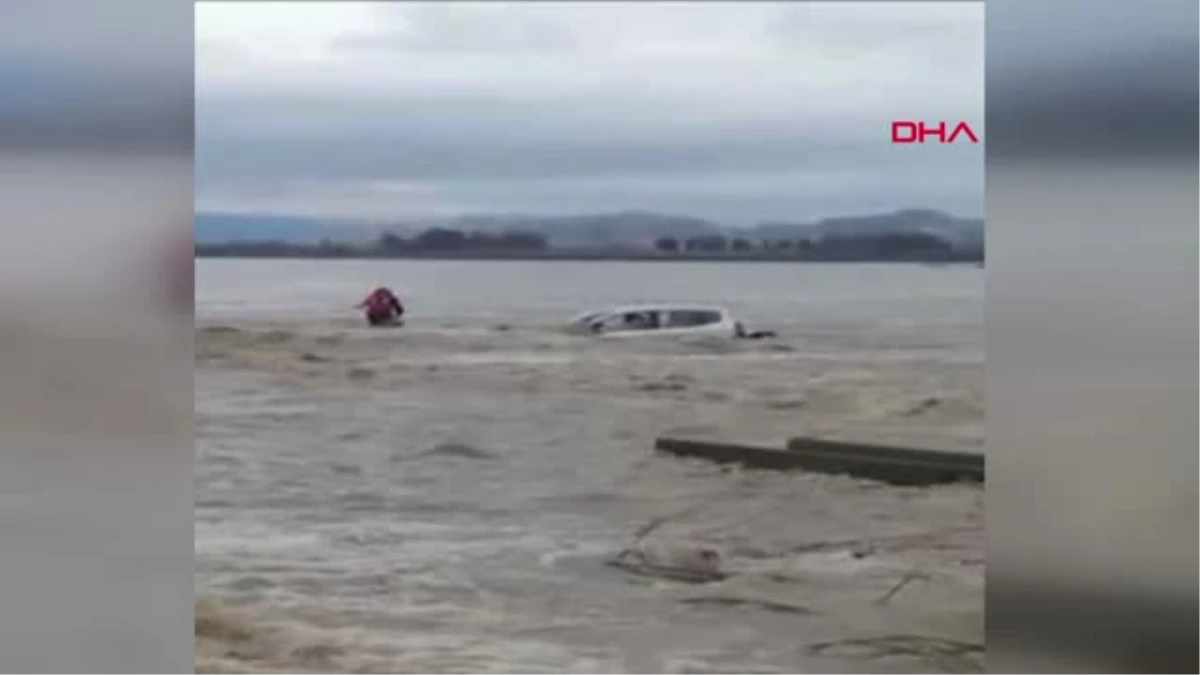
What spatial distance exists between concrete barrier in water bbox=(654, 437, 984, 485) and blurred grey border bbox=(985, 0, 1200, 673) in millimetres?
75

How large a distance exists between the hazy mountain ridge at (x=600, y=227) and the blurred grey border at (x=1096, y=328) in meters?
0.07

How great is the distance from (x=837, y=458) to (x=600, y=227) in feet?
1.16

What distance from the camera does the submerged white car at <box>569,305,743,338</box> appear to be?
1302mm

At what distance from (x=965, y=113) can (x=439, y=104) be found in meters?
0.55

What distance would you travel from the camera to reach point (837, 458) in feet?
4.36

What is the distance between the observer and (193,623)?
1327 millimetres

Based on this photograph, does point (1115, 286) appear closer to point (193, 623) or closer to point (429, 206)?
point (429, 206)

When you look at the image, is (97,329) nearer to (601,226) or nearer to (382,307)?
(382,307)

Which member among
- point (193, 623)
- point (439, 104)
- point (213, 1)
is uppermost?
point (213, 1)

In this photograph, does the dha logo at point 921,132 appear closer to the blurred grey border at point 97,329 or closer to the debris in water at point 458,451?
the debris in water at point 458,451

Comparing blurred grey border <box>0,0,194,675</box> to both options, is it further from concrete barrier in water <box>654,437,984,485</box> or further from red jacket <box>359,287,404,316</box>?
concrete barrier in water <box>654,437,984,485</box>

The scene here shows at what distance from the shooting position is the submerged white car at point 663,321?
4.27 ft

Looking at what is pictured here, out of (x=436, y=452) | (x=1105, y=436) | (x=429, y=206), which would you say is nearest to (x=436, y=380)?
(x=436, y=452)

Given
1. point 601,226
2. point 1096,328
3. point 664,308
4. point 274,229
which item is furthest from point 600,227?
point 1096,328
